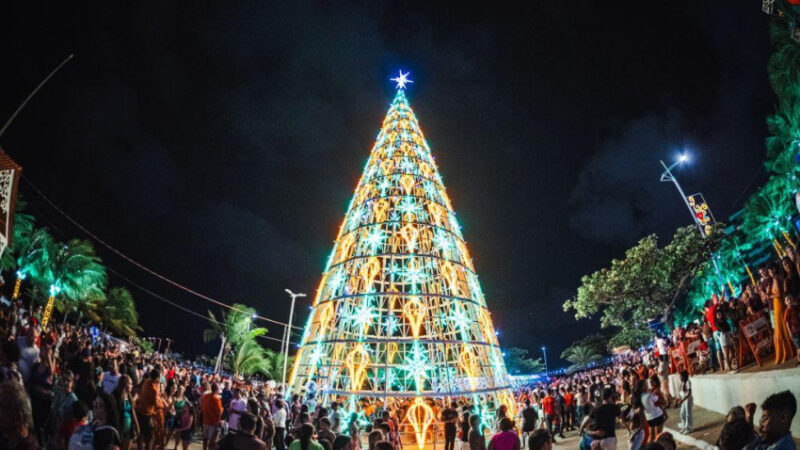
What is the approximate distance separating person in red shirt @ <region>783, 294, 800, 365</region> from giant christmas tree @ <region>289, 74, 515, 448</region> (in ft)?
26.0

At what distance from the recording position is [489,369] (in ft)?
49.7

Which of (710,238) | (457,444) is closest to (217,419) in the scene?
(457,444)

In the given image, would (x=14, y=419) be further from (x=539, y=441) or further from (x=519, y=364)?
(x=519, y=364)

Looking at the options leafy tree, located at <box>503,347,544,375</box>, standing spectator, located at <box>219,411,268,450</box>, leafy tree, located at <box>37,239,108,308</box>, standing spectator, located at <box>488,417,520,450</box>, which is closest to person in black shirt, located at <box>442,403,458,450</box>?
standing spectator, located at <box>488,417,520,450</box>

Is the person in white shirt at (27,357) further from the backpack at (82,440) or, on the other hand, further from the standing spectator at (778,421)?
the standing spectator at (778,421)

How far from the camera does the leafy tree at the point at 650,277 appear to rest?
31.6m

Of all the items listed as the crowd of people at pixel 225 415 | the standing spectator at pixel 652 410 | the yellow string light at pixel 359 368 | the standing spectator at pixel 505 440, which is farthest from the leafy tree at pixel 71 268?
the standing spectator at pixel 652 410

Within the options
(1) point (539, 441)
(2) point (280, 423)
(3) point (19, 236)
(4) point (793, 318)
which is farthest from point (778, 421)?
(3) point (19, 236)

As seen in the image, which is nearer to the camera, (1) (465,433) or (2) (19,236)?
(1) (465,433)

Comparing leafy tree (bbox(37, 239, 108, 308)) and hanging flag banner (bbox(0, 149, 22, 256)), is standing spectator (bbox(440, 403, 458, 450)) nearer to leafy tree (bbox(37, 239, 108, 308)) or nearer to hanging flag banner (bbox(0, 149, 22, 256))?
hanging flag banner (bbox(0, 149, 22, 256))

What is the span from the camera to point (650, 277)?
104 ft

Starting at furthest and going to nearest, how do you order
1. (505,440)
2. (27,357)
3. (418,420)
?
(418,420), (27,357), (505,440)

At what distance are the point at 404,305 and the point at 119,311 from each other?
48.0 meters

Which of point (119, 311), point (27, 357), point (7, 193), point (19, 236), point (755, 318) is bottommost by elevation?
point (27, 357)
